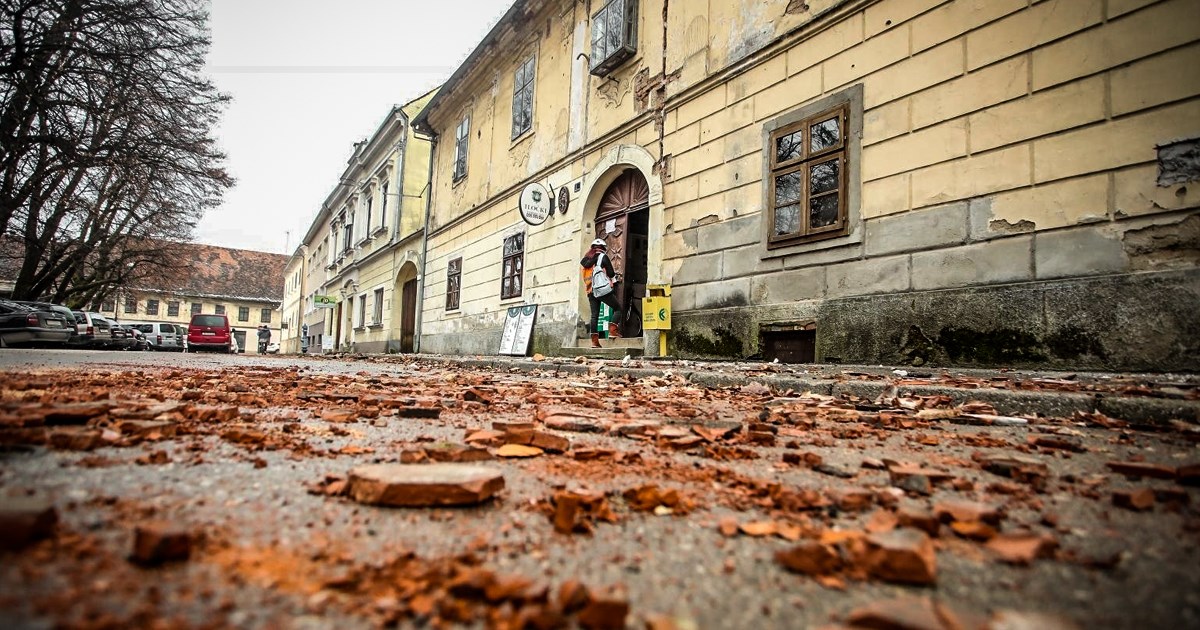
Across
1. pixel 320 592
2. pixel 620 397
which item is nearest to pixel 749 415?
Result: pixel 620 397

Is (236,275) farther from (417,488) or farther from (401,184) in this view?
(417,488)

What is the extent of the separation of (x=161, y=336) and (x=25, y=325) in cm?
1439

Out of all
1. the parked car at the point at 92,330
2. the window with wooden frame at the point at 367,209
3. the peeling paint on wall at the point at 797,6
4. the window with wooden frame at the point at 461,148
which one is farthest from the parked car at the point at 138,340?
the peeling paint on wall at the point at 797,6

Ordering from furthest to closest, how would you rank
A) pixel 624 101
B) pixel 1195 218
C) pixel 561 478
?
pixel 624 101 < pixel 1195 218 < pixel 561 478

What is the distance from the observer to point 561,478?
5.37 ft

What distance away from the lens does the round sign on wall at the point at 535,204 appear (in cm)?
1107

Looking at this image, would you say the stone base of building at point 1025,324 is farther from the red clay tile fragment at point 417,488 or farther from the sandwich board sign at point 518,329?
the sandwich board sign at point 518,329

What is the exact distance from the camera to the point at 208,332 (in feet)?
81.8

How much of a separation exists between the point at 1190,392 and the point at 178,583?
4.17 m

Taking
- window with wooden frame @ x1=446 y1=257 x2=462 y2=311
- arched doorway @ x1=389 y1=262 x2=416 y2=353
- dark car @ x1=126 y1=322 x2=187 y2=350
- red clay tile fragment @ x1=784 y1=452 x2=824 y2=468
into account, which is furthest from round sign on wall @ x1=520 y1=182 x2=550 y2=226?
dark car @ x1=126 y1=322 x2=187 y2=350

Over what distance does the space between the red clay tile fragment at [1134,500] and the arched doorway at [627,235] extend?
8337 mm

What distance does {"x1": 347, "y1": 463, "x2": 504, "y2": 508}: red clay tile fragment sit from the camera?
1275 mm

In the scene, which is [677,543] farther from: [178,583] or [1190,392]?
[1190,392]

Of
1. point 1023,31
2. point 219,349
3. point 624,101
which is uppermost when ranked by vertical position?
point 624,101
